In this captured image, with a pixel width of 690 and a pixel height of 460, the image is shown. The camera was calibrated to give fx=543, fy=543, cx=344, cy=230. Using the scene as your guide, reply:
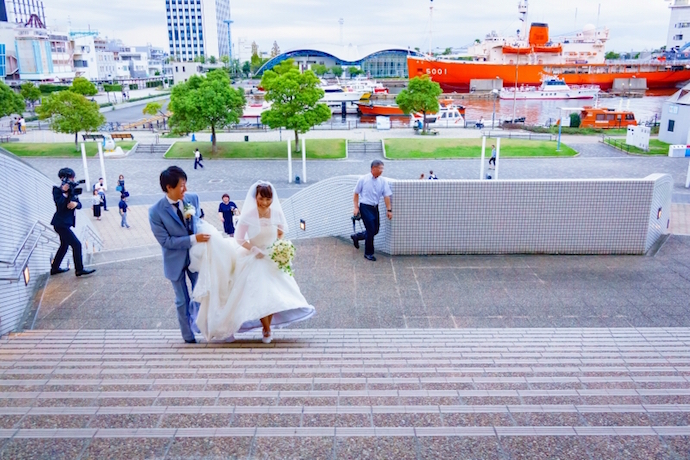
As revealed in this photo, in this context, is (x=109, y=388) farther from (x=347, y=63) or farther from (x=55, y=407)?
(x=347, y=63)

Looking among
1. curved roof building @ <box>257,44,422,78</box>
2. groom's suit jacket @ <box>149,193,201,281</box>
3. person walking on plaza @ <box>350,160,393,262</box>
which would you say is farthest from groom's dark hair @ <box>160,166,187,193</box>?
curved roof building @ <box>257,44,422,78</box>

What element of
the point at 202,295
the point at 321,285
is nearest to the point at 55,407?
the point at 202,295

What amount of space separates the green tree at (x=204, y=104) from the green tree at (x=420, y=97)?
12.3 metres

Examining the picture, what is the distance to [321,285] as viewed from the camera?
22.8 feet

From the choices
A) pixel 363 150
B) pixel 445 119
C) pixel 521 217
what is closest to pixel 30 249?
pixel 521 217

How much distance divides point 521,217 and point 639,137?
2413cm

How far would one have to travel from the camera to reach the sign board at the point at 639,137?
27.6 metres

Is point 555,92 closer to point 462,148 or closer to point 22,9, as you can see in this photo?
point 462,148

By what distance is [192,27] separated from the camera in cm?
14738

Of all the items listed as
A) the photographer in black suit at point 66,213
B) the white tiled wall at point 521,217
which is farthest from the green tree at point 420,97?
the photographer in black suit at point 66,213

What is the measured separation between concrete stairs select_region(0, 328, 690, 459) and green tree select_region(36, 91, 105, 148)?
28.0 meters

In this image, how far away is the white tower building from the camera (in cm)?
10450

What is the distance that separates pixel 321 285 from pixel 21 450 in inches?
173

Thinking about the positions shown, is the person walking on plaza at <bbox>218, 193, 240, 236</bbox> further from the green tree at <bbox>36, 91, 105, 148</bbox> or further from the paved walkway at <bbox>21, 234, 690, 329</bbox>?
the green tree at <bbox>36, 91, 105, 148</bbox>
